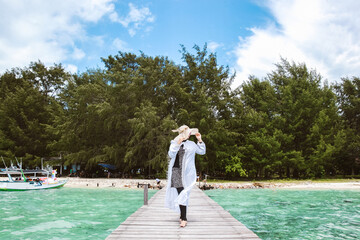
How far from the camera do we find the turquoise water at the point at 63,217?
34.2ft

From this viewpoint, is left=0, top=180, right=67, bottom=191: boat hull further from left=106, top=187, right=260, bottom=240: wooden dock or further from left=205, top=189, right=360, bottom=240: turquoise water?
left=106, top=187, right=260, bottom=240: wooden dock

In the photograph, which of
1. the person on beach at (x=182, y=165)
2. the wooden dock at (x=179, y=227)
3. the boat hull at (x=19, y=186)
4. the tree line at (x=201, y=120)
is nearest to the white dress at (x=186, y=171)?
the person on beach at (x=182, y=165)

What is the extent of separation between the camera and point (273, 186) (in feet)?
92.8

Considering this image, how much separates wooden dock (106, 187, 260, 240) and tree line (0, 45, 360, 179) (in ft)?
76.8

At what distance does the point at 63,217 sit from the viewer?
527 inches

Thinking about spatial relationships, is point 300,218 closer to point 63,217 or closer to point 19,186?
point 63,217

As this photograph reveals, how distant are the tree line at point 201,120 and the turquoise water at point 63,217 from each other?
45.5ft

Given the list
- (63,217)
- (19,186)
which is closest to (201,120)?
(19,186)

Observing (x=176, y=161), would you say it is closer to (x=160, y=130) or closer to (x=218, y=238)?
(x=218, y=238)

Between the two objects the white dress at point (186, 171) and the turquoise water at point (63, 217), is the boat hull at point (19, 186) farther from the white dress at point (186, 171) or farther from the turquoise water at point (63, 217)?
the white dress at point (186, 171)

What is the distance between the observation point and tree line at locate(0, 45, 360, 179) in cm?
3350

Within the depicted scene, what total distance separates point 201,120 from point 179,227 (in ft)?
86.2

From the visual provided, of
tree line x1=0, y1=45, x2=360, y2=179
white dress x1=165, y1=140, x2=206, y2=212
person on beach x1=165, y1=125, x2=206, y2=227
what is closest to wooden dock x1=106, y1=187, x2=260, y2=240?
person on beach x1=165, y1=125, x2=206, y2=227

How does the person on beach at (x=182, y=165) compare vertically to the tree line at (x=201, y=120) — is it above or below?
below
